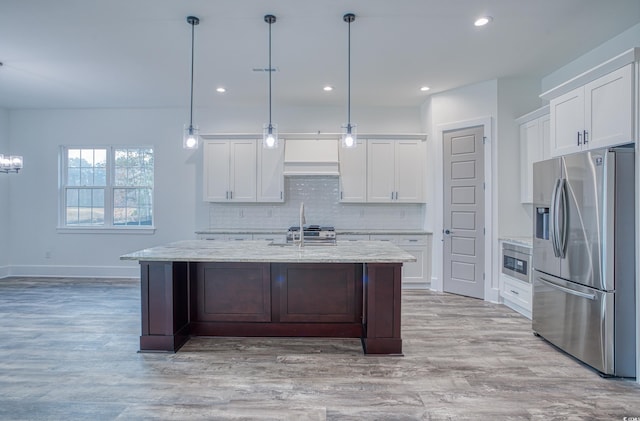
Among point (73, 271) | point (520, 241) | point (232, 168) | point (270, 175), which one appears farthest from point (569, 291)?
point (73, 271)

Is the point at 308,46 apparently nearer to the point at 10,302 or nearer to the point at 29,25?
the point at 29,25

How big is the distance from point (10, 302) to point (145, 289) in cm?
298

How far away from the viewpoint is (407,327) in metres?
3.74

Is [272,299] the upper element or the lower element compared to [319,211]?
lower

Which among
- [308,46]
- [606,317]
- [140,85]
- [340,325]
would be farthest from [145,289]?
[606,317]

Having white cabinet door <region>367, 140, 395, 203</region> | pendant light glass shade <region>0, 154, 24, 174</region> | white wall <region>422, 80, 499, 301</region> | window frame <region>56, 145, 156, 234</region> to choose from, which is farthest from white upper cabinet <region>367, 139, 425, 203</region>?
pendant light glass shade <region>0, 154, 24, 174</region>

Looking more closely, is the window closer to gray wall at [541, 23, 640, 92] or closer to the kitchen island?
the kitchen island

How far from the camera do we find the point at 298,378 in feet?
8.62

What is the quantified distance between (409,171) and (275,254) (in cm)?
337

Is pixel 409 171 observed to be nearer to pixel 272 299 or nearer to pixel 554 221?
pixel 554 221

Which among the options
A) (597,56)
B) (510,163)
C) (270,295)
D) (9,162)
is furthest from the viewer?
(9,162)

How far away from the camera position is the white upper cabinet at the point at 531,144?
4078 millimetres

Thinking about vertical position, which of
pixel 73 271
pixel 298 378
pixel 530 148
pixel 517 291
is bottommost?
pixel 298 378

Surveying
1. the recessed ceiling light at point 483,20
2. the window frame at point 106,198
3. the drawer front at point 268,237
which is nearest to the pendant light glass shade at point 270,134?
the recessed ceiling light at point 483,20
